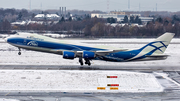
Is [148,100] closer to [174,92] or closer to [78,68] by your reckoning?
[174,92]

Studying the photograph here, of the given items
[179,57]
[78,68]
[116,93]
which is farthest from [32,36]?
[179,57]

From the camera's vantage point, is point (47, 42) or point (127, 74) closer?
point (127, 74)

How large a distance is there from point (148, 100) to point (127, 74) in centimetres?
1086

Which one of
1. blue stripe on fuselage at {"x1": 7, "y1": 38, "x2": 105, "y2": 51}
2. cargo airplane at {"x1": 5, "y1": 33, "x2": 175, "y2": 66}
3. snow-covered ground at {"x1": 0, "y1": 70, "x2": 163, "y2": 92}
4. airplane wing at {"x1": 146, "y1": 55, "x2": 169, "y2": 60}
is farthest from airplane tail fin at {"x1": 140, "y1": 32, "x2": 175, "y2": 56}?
blue stripe on fuselage at {"x1": 7, "y1": 38, "x2": 105, "y2": 51}

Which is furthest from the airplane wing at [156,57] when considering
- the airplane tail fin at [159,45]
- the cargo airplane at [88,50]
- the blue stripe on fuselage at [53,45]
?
the blue stripe on fuselage at [53,45]

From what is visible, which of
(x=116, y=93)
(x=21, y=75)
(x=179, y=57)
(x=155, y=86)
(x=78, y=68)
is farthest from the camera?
(x=179, y=57)

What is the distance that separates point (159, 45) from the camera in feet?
136

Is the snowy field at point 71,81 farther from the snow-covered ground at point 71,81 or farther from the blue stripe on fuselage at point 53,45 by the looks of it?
the blue stripe on fuselage at point 53,45

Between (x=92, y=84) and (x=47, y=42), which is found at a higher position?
(x=47, y=42)

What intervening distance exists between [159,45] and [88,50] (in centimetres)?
1099

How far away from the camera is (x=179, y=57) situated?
52.6 m

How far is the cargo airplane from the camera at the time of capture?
137ft

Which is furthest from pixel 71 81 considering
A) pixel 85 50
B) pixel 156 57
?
pixel 156 57

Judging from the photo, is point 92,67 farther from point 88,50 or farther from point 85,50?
point 85,50
